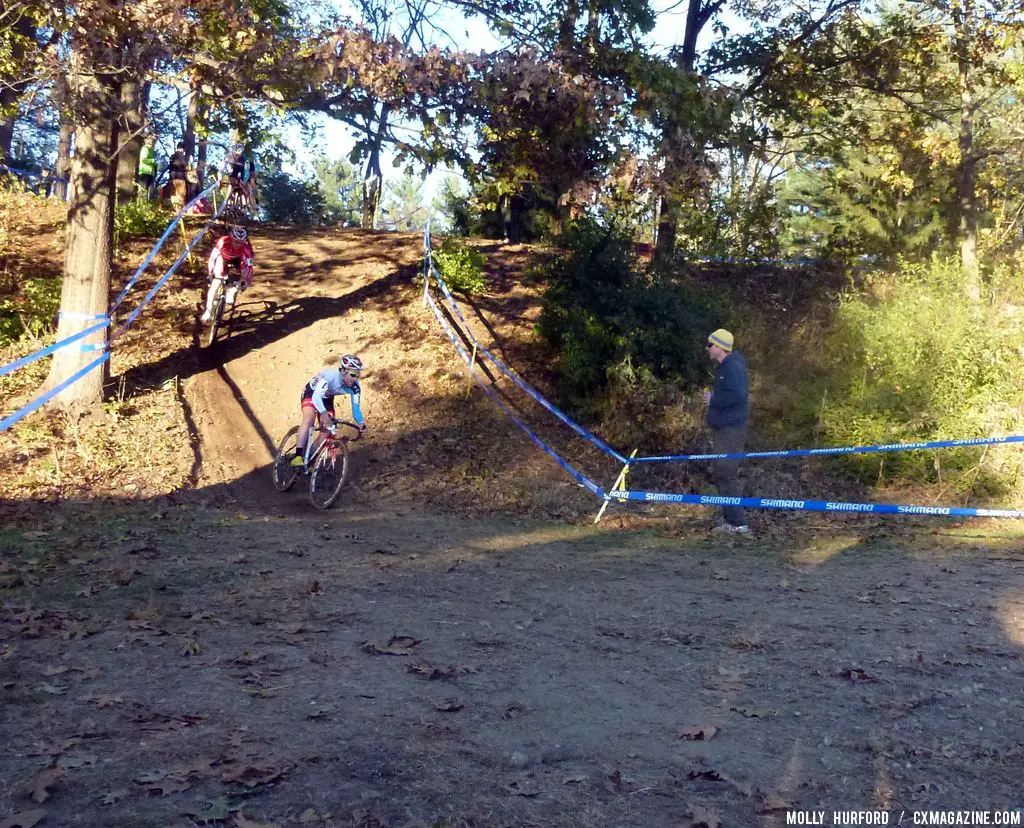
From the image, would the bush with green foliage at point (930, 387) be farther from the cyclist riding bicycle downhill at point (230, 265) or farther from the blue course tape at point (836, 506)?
the cyclist riding bicycle downhill at point (230, 265)

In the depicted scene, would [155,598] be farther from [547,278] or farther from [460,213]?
[460,213]

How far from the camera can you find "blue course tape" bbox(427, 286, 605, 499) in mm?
12427

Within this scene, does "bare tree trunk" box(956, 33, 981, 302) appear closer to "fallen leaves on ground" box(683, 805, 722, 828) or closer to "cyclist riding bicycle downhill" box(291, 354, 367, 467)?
"cyclist riding bicycle downhill" box(291, 354, 367, 467)

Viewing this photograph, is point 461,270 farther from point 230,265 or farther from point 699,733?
point 699,733

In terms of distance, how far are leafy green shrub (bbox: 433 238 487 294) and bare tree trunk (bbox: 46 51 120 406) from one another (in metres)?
7.27

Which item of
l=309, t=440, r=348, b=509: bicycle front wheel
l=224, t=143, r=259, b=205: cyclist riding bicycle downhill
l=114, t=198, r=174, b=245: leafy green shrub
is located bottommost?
l=309, t=440, r=348, b=509: bicycle front wheel

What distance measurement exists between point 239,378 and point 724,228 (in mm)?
11576

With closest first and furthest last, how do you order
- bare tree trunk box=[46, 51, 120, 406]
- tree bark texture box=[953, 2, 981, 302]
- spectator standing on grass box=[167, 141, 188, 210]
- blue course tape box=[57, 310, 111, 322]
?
bare tree trunk box=[46, 51, 120, 406] < blue course tape box=[57, 310, 111, 322] < tree bark texture box=[953, 2, 981, 302] < spectator standing on grass box=[167, 141, 188, 210]

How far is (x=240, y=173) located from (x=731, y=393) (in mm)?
12013

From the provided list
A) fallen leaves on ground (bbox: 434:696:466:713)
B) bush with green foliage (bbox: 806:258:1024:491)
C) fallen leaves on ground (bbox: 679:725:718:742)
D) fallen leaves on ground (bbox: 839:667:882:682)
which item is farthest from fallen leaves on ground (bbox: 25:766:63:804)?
bush with green foliage (bbox: 806:258:1024:491)

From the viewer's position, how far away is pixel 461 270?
18672 mm

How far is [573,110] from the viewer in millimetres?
11555

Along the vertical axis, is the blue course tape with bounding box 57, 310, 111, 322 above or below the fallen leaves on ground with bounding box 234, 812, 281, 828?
above

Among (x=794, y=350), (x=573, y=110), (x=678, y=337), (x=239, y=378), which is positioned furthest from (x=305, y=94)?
(x=794, y=350)
